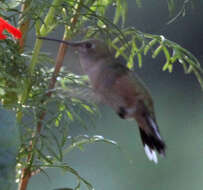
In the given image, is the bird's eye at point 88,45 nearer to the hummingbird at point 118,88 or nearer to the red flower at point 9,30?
the hummingbird at point 118,88

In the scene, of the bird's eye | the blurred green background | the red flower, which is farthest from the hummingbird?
Result: the blurred green background

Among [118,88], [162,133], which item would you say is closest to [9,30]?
[118,88]

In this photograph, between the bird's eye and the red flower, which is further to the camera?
the bird's eye

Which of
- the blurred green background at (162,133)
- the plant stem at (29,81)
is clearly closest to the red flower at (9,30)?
the plant stem at (29,81)

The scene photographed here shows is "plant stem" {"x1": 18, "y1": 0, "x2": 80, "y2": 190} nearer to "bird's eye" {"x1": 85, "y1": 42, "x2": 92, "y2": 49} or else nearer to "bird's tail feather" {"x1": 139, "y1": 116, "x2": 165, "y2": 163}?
"bird's eye" {"x1": 85, "y1": 42, "x2": 92, "y2": 49}

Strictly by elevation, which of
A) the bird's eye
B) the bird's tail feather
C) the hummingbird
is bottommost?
the bird's tail feather

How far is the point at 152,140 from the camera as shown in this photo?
124cm

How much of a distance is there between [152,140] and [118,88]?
16 cm

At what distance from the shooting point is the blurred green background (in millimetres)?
3506

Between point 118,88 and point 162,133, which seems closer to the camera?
point 118,88

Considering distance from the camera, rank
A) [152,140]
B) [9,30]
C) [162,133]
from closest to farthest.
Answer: [9,30] < [152,140] < [162,133]

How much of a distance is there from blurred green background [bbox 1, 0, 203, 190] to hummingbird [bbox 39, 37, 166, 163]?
2.08 m

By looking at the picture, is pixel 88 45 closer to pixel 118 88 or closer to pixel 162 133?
pixel 118 88

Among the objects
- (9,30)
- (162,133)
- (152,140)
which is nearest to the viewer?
(9,30)
